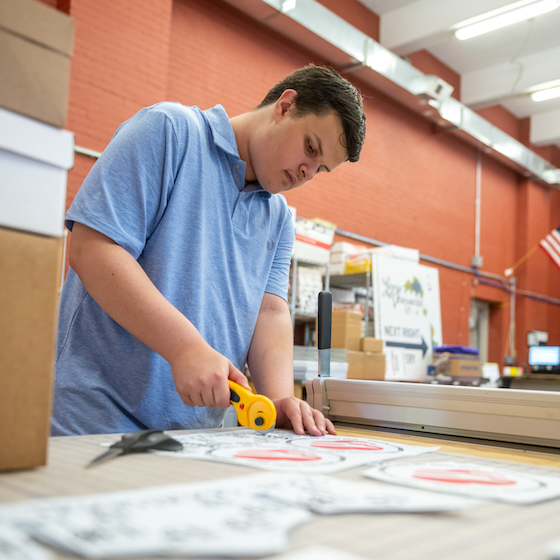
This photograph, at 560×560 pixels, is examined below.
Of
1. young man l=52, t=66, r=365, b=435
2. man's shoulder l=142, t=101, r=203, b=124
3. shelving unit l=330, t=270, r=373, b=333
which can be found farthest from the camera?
shelving unit l=330, t=270, r=373, b=333

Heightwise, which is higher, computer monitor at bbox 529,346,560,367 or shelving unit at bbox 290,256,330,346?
shelving unit at bbox 290,256,330,346

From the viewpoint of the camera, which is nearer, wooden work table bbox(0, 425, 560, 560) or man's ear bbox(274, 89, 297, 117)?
wooden work table bbox(0, 425, 560, 560)

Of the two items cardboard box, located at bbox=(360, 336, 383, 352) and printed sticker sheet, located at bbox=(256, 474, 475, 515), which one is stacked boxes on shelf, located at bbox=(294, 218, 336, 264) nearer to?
cardboard box, located at bbox=(360, 336, 383, 352)

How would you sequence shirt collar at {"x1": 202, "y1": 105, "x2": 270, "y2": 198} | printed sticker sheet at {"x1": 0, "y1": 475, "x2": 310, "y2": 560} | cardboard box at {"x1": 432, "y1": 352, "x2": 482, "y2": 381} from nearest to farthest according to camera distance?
printed sticker sheet at {"x1": 0, "y1": 475, "x2": 310, "y2": 560} → shirt collar at {"x1": 202, "y1": 105, "x2": 270, "y2": 198} → cardboard box at {"x1": 432, "y1": 352, "x2": 482, "y2": 381}

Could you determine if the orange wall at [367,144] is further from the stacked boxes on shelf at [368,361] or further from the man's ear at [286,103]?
the man's ear at [286,103]

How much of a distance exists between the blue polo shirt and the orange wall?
8.55ft

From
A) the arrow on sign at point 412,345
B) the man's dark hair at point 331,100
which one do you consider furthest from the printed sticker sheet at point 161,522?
the arrow on sign at point 412,345

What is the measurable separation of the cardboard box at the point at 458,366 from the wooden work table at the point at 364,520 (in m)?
4.85

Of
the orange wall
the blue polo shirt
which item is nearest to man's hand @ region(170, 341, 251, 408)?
the blue polo shirt

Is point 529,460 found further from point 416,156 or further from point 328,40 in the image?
point 416,156

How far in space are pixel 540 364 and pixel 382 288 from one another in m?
3.06

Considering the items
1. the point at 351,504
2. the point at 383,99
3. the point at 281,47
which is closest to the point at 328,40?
the point at 281,47

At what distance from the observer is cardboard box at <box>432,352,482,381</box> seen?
210 inches

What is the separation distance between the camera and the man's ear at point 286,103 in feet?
3.96
